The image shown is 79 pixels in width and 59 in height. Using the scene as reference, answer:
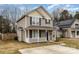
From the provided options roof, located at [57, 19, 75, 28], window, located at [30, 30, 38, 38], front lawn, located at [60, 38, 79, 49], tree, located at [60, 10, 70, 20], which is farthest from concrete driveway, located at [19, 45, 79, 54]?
tree, located at [60, 10, 70, 20]

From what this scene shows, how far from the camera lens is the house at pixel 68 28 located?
2808 millimetres

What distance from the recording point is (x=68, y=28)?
2.83 metres


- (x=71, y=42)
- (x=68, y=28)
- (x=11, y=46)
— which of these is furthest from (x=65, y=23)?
(x=11, y=46)

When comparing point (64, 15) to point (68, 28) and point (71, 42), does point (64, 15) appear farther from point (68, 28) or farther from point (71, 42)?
point (71, 42)

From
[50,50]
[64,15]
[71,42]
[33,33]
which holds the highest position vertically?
[64,15]

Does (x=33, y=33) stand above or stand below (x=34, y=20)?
below

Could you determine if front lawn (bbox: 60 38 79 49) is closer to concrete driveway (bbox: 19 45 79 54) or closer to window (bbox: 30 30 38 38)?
concrete driveway (bbox: 19 45 79 54)

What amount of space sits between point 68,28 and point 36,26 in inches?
16.7

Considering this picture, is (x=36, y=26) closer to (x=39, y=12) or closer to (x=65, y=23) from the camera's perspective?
(x=39, y=12)

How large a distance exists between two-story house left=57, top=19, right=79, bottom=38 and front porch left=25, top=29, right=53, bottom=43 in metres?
0.13

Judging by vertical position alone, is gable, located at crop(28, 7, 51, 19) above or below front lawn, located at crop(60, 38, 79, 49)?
above

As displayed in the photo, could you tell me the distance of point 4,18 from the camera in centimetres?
278

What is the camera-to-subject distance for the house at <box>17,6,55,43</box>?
110 inches

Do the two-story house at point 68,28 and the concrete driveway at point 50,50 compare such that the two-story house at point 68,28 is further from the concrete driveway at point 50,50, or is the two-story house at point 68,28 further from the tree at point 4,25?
the tree at point 4,25
